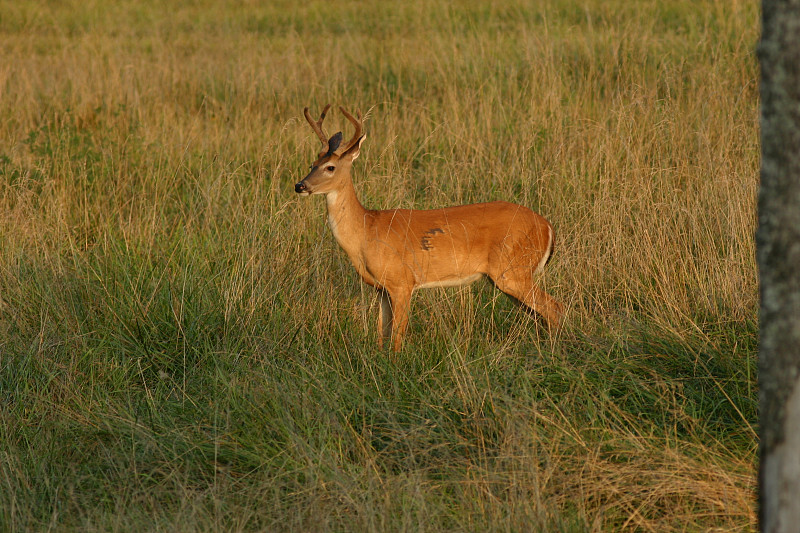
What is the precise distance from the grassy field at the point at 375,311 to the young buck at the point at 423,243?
14 cm

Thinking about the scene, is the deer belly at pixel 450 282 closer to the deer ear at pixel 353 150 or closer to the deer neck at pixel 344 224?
the deer neck at pixel 344 224

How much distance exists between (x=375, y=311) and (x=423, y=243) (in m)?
0.44

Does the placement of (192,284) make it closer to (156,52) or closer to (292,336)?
(292,336)

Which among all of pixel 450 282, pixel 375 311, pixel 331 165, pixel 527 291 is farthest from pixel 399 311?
pixel 331 165

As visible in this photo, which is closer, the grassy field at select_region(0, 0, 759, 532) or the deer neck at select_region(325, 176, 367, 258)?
the grassy field at select_region(0, 0, 759, 532)

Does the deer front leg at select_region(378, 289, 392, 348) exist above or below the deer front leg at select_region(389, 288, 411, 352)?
below

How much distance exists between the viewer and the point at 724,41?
7.96 m

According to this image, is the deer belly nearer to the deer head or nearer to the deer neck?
the deer neck

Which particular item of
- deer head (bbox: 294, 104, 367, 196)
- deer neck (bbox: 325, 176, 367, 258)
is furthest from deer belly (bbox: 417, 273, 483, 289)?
deer head (bbox: 294, 104, 367, 196)

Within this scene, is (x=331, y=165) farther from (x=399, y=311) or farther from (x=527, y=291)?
(x=527, y=291)

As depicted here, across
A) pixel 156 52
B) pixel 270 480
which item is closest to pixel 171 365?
pixel 270 480

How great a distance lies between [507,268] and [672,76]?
3341mm

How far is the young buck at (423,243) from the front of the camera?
4.69 meters

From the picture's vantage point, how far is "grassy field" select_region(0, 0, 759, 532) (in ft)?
9.53
